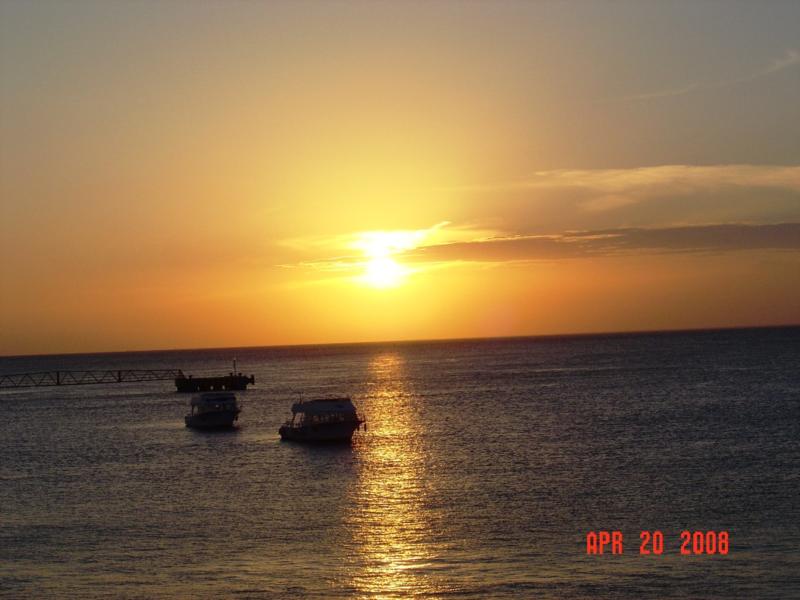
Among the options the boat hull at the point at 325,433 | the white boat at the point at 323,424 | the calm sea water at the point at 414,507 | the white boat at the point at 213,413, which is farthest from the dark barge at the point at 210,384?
the boat hull at the point at 325,433

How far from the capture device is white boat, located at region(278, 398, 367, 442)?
9281cm

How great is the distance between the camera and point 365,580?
132ft

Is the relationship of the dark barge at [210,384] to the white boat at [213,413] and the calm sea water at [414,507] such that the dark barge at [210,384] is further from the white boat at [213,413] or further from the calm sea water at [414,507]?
the white boat at [213,413]

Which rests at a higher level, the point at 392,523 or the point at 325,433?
the point at 325,433

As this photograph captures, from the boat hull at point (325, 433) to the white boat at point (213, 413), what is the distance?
69.2ft

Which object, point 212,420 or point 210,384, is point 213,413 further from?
point 210,384

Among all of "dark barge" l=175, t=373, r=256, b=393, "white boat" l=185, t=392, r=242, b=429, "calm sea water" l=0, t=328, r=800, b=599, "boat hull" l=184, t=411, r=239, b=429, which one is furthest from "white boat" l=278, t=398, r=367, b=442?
"dark barge" l=175, t=373, r=256, b=393

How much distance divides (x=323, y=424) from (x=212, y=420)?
936 inches

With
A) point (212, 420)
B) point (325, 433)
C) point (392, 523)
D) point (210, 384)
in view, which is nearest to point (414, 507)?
point (392, 523)

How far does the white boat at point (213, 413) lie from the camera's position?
4392 inches

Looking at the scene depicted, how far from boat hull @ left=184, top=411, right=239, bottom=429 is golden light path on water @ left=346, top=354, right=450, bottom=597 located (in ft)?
75.0

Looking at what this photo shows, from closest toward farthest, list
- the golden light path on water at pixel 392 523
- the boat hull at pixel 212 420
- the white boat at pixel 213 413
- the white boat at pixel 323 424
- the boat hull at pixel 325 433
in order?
the golden light path on water at pixel 392 523
the boat hull at pixel 325 433
the white boat at pixel 323 424
the boat hull at pixel 212 420
the white boat at pixel 213 413

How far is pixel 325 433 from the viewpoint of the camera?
9275 cm

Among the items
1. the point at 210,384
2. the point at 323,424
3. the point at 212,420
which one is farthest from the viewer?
the point at 210,384
